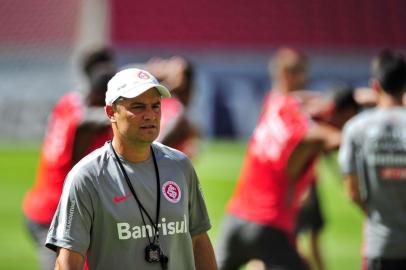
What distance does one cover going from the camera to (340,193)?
19.3m

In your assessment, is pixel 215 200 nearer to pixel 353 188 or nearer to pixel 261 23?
pixel 353 188

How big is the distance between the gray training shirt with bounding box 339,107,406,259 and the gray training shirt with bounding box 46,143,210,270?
96.9 inches

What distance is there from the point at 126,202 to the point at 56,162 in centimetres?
326

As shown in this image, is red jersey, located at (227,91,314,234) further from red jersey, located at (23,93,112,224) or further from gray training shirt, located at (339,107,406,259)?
red jersey, located at (23,93,112,224)

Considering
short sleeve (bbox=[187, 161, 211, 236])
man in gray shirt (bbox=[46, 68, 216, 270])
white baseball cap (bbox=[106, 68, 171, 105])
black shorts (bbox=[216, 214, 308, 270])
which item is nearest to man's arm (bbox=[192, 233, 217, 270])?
short sleeve (bbox=[187, 161, 211, 236])

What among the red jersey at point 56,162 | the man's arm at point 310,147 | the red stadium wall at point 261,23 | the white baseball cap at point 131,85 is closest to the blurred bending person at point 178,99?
the red jersey at point 56,162

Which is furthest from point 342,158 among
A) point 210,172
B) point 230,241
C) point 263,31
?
point 263,31

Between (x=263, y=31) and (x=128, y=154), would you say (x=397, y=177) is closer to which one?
(x=128, y=154)

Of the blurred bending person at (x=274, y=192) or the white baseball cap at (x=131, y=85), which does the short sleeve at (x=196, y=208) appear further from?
the blurred bending person at (x=274, y=192)

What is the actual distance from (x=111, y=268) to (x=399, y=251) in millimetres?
2992

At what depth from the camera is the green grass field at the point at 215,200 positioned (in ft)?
44.3

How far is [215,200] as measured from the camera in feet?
58.6

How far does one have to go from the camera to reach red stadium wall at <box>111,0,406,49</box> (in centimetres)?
2958

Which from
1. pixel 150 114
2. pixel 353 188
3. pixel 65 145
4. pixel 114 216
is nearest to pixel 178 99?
pixel 65 145
